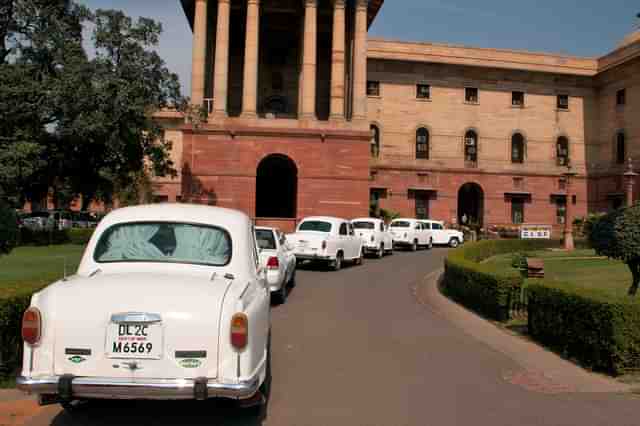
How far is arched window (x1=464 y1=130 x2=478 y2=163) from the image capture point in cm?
4872

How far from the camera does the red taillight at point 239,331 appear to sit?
14.8 feet

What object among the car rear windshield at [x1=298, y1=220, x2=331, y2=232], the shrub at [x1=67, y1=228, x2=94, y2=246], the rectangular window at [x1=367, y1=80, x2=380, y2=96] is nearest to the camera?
the car rear windshield at [x1=298, y1=220, x2=331, y2=232]

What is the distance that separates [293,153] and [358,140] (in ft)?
13.0

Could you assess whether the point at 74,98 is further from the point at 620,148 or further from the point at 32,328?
the point at 620,148

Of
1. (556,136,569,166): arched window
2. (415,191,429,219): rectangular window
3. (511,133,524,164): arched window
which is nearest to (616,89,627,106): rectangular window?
(556,136,569,166): arched window

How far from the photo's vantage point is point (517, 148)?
4997cm

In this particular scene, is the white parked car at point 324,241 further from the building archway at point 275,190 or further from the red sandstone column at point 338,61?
the building archway at point 275,190

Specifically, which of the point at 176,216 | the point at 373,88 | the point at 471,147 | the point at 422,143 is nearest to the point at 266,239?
the point at 176,216

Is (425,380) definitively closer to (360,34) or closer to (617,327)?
(617,327)

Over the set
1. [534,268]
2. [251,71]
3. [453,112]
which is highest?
[453,112]

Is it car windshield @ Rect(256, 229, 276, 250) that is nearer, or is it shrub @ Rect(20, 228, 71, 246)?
car windshield @ Rect(256, 229, 276, 250)

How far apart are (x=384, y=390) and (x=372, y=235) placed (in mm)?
19939

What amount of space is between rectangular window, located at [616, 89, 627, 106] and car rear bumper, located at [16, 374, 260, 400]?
169ft

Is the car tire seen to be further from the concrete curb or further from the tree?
the tree
